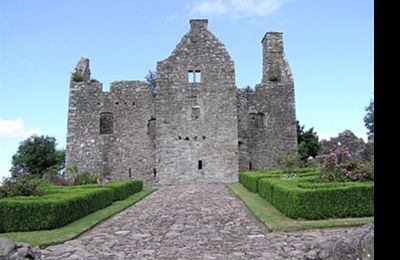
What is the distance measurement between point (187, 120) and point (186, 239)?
19.5m

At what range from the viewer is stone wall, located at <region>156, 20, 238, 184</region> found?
90.5 feet

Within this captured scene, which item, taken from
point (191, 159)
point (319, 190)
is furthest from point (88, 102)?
point (319, 190)

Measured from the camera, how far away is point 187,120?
→ 27891mm

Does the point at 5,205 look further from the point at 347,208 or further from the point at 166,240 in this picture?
the point at 347,208

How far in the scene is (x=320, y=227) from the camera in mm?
9031

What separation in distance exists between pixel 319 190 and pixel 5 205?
6897 millimetres

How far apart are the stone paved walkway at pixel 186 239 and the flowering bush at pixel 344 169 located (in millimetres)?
2638

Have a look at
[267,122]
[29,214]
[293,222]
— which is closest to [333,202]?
[293,222]

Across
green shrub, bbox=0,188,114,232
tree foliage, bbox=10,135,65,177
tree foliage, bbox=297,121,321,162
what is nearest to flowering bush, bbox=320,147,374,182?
green shrub, bbox=0,188,114,232

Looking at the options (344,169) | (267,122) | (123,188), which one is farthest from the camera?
(267,122)

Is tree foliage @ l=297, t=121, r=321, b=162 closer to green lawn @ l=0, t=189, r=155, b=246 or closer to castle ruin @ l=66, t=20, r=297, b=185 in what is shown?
castle ruin @ l=66, t=20, r=297, b=185

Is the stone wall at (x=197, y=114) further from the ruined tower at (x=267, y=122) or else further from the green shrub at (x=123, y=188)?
the green shrub at (x=123, y=188)

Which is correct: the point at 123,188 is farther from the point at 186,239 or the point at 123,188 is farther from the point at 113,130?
the point at 113,130

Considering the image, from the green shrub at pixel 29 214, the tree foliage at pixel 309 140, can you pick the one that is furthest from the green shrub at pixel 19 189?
the tree foliage at pixel 309 140
